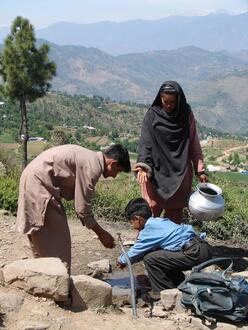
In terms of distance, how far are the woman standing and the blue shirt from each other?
75cm

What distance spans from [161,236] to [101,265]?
119 cm

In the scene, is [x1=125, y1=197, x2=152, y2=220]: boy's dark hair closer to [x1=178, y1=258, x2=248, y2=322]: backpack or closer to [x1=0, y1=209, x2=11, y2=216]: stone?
[x1=178, y1=258, x2=248, y2=322]: backpack

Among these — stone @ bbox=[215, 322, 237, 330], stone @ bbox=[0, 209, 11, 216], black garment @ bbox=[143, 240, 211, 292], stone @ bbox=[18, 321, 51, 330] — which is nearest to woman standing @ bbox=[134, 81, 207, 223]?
black garment @ bbox=[143, 240, 211, 292]

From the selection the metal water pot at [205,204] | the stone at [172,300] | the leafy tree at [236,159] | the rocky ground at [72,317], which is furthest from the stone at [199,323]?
the leafy tree at [236,159]

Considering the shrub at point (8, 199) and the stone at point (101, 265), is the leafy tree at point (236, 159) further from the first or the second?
the stone at point (101, 265)

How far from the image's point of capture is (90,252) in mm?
5461

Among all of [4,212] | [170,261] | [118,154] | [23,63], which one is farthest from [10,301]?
[23,63]


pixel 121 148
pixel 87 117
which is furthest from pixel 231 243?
pixel 87 117

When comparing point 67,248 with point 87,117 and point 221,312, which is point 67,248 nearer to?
point 221,312

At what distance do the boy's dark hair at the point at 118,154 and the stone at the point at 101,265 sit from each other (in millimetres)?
1791

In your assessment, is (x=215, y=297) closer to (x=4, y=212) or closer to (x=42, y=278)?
(x=42, y=278)

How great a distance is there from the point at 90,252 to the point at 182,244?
1.75 metres

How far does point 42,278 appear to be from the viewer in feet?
10.3

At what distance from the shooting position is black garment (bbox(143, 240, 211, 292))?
3.89 metres
